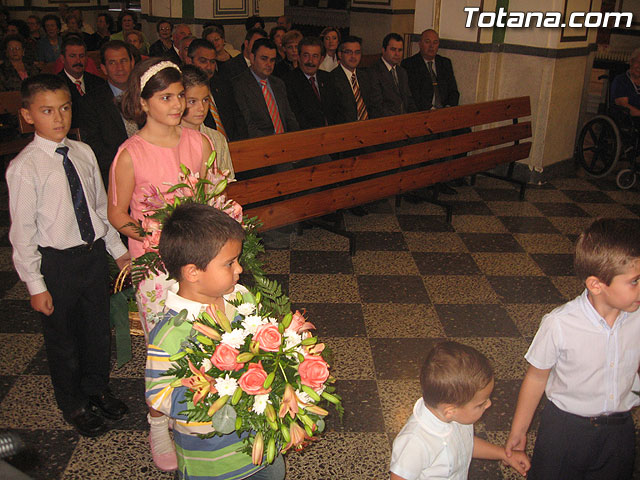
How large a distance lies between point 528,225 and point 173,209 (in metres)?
4.54

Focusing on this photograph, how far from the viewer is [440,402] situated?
185cm

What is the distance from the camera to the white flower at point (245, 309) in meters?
1.86

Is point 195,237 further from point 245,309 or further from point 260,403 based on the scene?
point 260,403

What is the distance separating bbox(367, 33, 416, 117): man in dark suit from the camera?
675cm

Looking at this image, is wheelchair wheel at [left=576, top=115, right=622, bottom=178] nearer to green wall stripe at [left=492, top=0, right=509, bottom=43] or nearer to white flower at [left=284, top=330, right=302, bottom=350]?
green wall stripe at [left=492, top=0, right=509, bottom=43]

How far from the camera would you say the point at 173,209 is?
2.39 metres

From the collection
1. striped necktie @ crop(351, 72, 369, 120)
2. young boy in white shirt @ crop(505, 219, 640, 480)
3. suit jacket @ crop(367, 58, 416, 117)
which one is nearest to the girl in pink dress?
young boy in white shirt @ crop(505, 219, 640, 480)

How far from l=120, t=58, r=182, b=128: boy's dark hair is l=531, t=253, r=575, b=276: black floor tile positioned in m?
3.51

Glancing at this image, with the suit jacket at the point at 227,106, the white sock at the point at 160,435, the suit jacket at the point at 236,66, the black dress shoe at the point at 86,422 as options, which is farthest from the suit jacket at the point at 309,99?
the white sock at the point at 160,435

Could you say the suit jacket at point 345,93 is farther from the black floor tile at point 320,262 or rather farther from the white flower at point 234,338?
the white flower at point 234,338

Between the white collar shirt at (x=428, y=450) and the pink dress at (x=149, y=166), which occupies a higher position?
the pink dress at (x=149, y=166)

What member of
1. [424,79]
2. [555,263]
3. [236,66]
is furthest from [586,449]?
[424,79]

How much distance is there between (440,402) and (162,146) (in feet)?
5.91

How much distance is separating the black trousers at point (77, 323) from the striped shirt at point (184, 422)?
106cm
